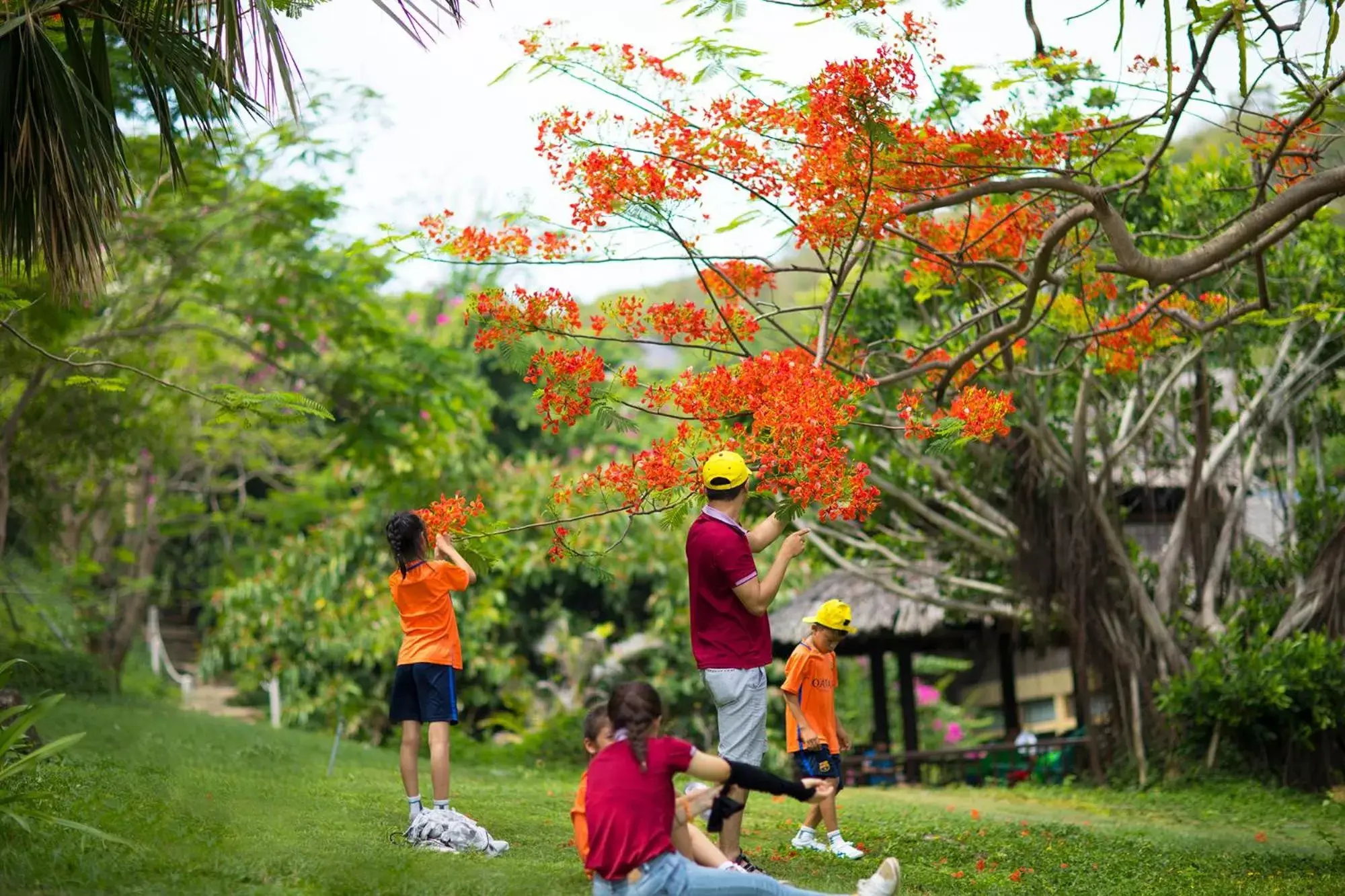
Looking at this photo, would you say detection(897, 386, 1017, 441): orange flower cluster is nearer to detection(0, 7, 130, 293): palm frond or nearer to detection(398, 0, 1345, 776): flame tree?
detection(398, 0, 1345, 776): flame tree

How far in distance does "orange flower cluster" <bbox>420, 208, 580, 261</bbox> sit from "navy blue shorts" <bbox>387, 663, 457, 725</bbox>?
246 cm

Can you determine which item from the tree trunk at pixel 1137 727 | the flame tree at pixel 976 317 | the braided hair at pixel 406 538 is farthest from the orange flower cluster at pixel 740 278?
the tree trunk at pixel 1137 727

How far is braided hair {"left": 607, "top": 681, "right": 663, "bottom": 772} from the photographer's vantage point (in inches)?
173

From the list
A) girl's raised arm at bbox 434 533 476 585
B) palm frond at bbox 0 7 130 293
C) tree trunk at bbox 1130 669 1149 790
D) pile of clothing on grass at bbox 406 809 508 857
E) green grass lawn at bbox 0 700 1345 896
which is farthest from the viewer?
tree trunk at bbox 1130 669 1149 790

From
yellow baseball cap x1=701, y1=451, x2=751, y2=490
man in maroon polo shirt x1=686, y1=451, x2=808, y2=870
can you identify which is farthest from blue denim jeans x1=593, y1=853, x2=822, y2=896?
yellow baseball cap x1=701, y1=451, x2=751, y2=490

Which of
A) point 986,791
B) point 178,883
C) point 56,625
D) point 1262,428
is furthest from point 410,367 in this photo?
point 178,883

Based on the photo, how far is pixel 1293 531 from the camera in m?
13.0

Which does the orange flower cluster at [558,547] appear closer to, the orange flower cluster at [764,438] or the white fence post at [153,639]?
the orange flower cluster at [764,438]

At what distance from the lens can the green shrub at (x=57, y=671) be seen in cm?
1283

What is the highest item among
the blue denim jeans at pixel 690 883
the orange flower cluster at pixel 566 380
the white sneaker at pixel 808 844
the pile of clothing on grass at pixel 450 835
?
the orange flower cluster at pixel 566 380

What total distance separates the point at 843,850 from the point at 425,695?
208 centimetres

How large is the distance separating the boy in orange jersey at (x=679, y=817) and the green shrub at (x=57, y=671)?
9597mm

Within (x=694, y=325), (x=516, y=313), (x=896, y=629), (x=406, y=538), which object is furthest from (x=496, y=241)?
(x=896, y=629)

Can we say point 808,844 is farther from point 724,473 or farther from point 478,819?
point 724,473
